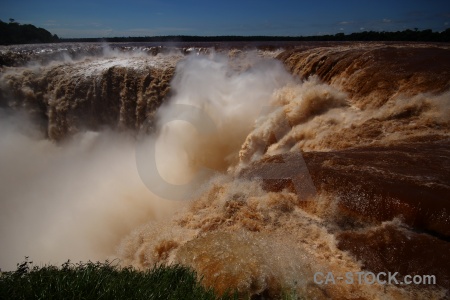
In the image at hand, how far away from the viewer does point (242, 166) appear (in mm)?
7754

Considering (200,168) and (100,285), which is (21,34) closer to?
(200,168)

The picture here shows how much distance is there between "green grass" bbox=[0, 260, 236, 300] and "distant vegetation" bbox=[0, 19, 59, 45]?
49265mm

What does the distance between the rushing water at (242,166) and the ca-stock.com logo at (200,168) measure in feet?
0.15

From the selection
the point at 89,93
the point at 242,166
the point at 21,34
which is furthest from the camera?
the point at 21,34

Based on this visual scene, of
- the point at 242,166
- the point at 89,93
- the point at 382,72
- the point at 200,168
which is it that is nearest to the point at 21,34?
the point at 89,93

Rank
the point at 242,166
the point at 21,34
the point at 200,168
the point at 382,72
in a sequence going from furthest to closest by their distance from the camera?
the point at 21,34 → the point at 200,168 → the point at 242,166 → the point at 382,72

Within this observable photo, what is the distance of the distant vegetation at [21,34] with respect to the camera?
4122cm

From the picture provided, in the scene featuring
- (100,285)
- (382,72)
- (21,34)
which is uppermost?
(21,34)

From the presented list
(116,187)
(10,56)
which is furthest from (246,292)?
(10,56)

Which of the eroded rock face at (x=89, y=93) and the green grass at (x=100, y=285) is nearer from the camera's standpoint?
the green grass at (x=100, y=285)

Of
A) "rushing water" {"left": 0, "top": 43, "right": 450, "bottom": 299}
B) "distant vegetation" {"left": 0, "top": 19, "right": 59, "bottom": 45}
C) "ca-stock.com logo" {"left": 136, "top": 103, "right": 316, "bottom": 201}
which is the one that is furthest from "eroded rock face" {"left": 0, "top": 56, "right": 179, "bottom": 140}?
"distant vegetation" {"left": 0, "top": 19, "right": 59, "bottom": 45}

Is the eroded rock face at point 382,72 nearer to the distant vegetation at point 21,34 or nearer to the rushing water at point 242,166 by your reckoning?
the rushing water at point 242,166

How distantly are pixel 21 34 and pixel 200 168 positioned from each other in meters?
50.1

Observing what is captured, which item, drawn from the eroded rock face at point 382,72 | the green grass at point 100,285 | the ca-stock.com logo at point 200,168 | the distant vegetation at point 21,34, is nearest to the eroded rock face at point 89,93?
the ca-stock.com logo at point 200,168
